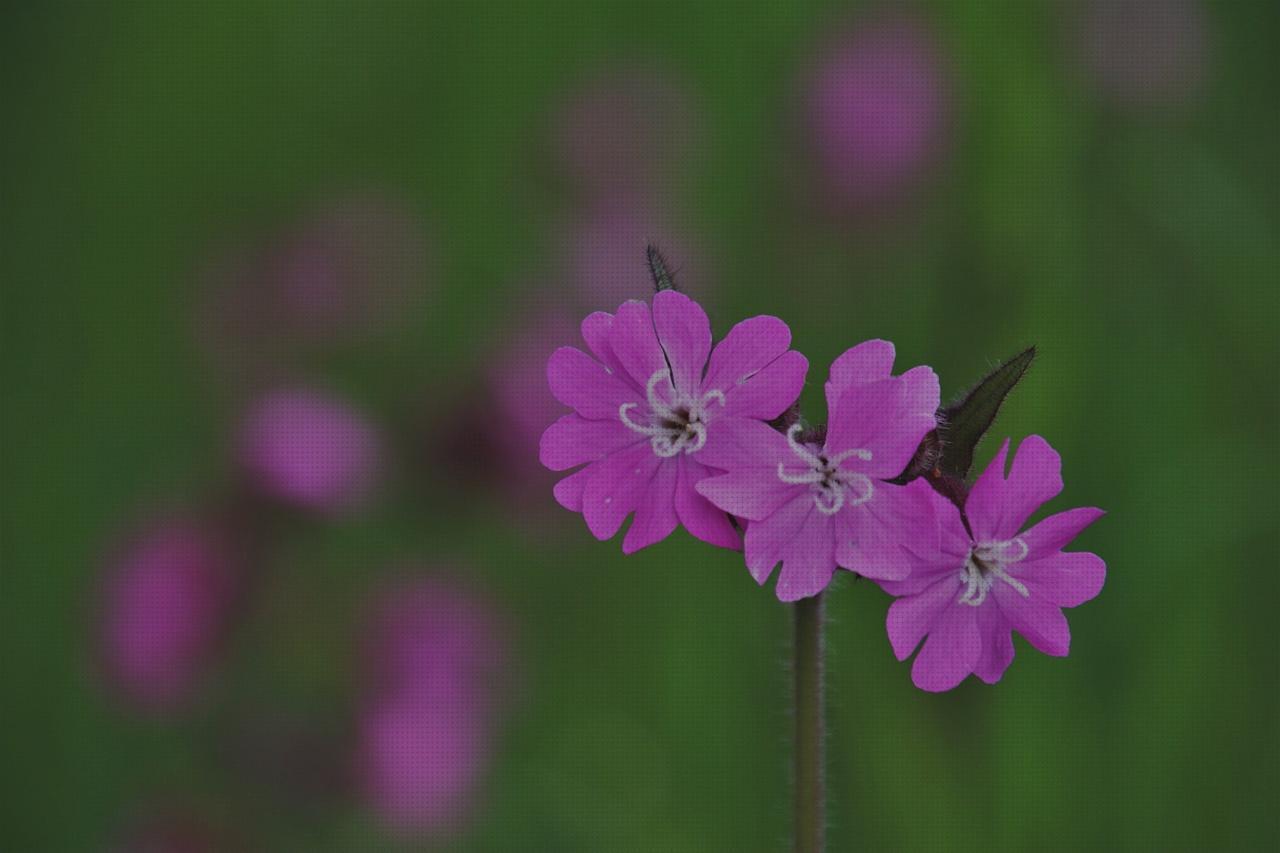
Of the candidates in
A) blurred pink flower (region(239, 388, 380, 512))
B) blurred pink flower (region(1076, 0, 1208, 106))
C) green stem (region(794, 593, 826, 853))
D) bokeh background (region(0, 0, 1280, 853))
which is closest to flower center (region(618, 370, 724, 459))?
green stem (region(794, 593, 826, 853))

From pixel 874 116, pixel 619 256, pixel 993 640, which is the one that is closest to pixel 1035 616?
pixel 993 640

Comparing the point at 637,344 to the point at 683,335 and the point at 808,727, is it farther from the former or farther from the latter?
the point at 808,727

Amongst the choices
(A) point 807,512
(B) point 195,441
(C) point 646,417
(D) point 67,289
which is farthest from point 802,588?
(D) point 67,289

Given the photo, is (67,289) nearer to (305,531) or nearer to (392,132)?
(392,132)

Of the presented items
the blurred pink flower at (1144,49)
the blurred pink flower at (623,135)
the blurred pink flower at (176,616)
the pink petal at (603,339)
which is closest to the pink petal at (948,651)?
the pink petal at (603,339)

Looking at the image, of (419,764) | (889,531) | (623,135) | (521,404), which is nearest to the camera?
(889,531)

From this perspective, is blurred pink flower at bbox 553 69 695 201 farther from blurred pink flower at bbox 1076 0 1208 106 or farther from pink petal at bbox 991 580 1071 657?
pink petal at bbox 991 580 1071 657

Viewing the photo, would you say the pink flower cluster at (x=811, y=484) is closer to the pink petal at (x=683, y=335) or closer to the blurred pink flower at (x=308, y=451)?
the pink petal at (x=683, y=335)
